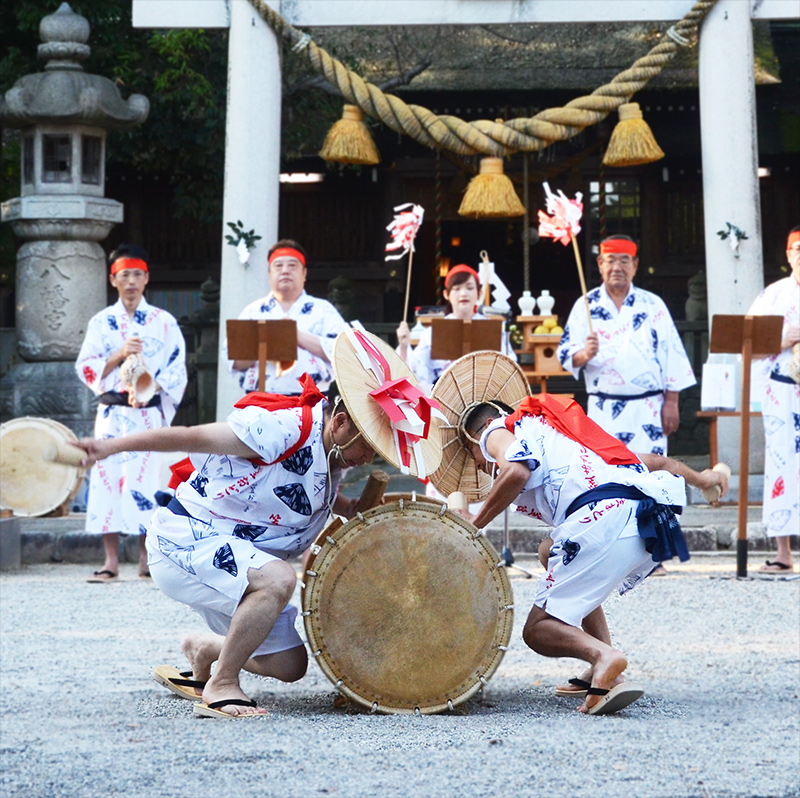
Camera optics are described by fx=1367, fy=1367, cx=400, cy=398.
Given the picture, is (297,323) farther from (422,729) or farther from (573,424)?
(422,729)

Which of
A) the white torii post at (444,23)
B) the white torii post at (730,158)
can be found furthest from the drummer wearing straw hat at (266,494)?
the white torii post at (730,158)

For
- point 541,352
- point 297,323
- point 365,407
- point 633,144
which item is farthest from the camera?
→ point 633,144

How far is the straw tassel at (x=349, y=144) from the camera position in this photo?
398 inches

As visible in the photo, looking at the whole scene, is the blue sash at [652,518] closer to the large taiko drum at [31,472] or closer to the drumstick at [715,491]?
the drumstick at [715,491]

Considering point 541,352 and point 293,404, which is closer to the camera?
point 293,404

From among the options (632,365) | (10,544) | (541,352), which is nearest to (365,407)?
(632,365)

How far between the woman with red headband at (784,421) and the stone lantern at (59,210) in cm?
515

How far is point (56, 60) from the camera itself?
1023 centimetres

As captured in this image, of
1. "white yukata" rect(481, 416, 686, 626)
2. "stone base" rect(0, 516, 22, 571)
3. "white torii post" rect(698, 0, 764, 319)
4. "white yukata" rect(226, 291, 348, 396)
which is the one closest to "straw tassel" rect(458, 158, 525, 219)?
"white torii post" rect(698, 0, 764, 319)

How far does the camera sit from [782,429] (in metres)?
7.24

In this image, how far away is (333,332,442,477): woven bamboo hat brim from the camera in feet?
12.4

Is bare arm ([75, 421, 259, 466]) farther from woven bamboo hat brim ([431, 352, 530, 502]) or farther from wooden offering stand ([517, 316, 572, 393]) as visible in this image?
wooden offering stand ([517, 316, 572, 393])

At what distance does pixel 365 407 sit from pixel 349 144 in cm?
655

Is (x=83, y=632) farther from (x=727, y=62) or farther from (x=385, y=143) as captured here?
(x=385, y=143)
